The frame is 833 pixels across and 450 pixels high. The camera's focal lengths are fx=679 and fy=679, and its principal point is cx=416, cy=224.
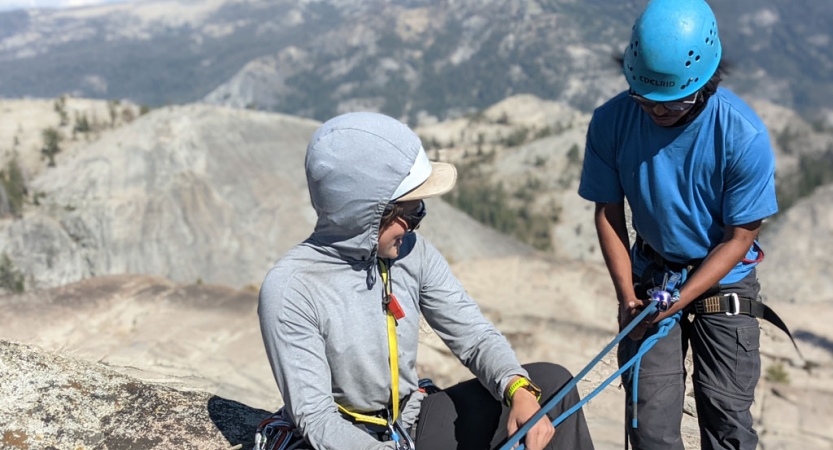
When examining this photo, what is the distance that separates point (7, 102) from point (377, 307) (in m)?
34.1

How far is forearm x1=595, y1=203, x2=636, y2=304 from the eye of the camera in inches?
119

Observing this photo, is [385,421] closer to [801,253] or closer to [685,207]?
[685,207]

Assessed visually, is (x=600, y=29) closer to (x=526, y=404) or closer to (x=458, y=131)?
(x=458, y=131)

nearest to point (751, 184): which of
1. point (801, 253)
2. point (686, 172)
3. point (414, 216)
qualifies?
point (686, 172)

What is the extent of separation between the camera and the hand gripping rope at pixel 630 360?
2402 mm

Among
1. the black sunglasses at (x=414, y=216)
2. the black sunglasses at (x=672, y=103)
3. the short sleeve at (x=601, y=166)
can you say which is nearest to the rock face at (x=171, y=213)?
the short sleeve at (x=601, y=166)

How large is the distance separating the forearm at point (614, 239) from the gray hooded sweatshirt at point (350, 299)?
0.69m

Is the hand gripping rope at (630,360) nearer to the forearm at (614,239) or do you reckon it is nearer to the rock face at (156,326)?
the forearm at (614,239)

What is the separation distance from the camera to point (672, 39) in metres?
2.46

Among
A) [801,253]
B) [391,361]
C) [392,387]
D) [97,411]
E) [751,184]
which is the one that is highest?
[751,184]

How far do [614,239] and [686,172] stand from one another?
509mm

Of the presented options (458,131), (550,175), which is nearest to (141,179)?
(550,175)

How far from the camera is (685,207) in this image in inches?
107

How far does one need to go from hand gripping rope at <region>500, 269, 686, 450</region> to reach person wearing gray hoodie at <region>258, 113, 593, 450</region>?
1.9 inches
